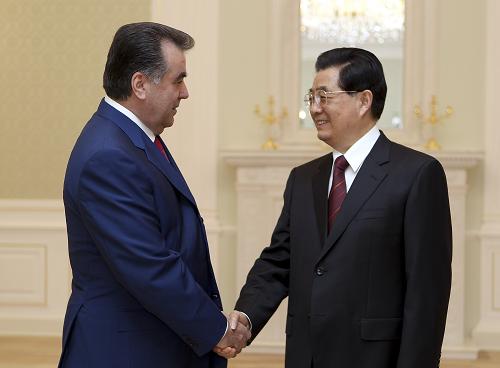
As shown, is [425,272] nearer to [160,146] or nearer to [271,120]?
[160,146]

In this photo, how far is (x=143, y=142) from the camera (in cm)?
254

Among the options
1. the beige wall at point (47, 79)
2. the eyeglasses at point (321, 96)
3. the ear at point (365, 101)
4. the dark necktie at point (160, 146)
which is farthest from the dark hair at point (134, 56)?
the beige wall at point (47, 79)

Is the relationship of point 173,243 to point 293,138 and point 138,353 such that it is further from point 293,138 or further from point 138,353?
point 293,138

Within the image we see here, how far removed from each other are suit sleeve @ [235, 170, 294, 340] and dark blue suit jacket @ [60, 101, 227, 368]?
18.9 inches

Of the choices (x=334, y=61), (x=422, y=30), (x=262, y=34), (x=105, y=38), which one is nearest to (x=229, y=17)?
(x=262, y=34)

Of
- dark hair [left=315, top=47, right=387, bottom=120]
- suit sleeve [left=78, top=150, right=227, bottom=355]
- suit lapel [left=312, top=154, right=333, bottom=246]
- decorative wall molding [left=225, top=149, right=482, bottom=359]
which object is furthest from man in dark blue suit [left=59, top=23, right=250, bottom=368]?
decorative wall molding [left=225, top=149, right=482, bottom=359]

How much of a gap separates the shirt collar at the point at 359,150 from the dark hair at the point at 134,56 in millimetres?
716

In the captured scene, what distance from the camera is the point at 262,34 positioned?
6.81 metres

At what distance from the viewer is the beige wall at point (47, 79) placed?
22.9 ft

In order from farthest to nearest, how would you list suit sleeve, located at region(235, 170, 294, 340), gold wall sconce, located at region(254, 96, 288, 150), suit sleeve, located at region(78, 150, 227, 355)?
gold wall sconce, located at region(254, 96, 288, 150) < suit sleeve, located at region(235, 170, 294, 340) < suit sleeve, located at region(78, 150, 227, 355)

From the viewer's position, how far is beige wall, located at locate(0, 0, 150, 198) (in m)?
6.97

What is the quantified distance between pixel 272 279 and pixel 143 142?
2.68 feet

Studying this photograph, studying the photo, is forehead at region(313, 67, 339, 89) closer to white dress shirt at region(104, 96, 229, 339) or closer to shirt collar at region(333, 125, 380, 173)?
shirt collar at region(333, 125, 380, 173)

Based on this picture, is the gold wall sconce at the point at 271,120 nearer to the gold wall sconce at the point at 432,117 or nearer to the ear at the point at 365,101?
the gold wall sconce at the point at 432,117
